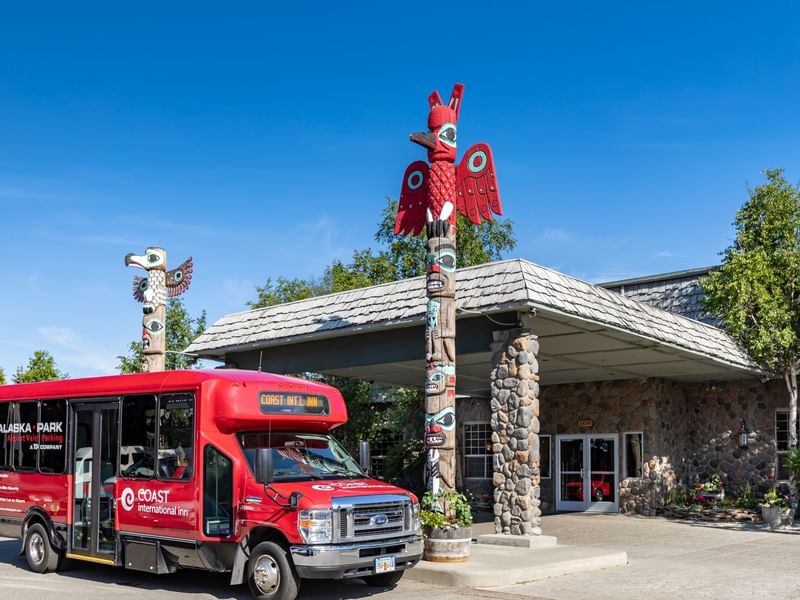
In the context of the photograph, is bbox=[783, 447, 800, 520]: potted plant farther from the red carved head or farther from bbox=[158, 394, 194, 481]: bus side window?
bbox=[158, 394, 194, 481]: bus side window

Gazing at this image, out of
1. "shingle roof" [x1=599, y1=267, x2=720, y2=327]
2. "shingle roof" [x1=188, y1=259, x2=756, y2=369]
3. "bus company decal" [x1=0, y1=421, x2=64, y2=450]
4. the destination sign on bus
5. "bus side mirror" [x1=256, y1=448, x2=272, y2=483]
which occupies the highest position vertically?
"shingle roof" [x1=599, y1=267, x2=720, y2=327]

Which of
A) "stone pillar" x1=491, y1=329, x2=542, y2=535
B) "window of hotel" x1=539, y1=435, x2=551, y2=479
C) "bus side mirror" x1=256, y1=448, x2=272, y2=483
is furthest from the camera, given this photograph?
"window of hotel" x1=539, y1=435, x2=551, y2=479

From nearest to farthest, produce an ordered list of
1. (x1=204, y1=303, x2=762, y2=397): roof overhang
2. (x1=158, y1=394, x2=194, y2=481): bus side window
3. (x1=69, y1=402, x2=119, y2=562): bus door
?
(x1=158, y1=394, x2=194, y2=481): bus side window, (x1=69, y1=402, x2=119, y2=562): bus door, (x1=204, y1=303, x2=762, y2=397): roof overhang

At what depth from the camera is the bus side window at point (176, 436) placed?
35.9 ft

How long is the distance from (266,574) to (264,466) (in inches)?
47.3

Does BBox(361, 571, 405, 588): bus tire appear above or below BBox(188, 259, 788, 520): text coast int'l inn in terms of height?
below

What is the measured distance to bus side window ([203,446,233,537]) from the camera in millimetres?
10562

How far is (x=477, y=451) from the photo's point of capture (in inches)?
1099

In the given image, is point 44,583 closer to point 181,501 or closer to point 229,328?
point 181,501

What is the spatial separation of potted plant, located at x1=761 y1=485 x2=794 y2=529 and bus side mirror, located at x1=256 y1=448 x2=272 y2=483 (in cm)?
1354

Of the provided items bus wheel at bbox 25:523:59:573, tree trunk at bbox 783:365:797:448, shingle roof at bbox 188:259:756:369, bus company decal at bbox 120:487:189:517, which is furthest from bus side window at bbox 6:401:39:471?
tree trunk at bbox 783:365:797:448

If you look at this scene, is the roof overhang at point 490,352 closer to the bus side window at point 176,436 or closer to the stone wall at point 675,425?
the stone wall at point 675,425

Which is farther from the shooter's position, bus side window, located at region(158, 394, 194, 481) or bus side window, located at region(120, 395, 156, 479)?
bus side window, located at region(120, 395, 156, 479)

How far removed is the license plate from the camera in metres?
10.1
